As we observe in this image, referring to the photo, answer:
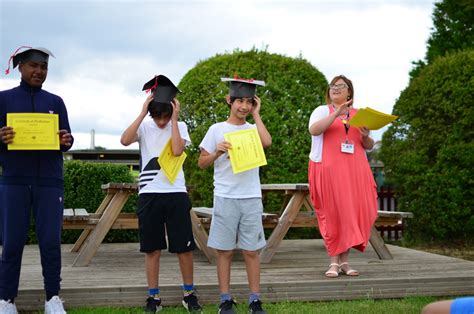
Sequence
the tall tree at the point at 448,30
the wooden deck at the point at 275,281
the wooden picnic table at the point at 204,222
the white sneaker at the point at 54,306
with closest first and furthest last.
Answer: the white sneaker at the point at 54,306, the wooden deck at the point at 275,281, the wooden picnic table at the point at 204,222, the tall tree at the point at 448,30

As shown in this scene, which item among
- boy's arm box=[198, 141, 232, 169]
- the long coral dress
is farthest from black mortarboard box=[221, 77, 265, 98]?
the long coral dress

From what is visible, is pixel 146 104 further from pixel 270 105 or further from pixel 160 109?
pixel 270 105

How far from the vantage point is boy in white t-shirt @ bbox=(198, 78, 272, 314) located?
5.04 m

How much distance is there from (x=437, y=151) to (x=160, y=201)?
560 cm

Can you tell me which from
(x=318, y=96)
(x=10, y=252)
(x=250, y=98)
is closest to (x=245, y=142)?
(x=250, y=98)

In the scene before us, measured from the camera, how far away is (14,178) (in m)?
4.80

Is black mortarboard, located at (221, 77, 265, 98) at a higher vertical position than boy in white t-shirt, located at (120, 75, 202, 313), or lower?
higher

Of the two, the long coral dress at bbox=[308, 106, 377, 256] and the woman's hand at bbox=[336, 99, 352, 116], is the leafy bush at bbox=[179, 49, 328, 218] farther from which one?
the woman's hand at bbox=[336, 99, 352, 116]

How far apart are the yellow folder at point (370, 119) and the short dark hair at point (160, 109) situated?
1.47m

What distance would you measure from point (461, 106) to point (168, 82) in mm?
5539

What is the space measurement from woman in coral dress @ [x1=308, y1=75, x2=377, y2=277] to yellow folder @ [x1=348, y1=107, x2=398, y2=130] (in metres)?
0.20

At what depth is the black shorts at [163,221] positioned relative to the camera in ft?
16.8

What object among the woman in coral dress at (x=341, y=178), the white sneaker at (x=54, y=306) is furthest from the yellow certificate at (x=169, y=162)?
the woman in coral dress at (x=341, y=178)

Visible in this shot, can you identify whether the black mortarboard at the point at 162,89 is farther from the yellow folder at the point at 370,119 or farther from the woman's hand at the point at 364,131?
the woman's hand at the point at 364,131
